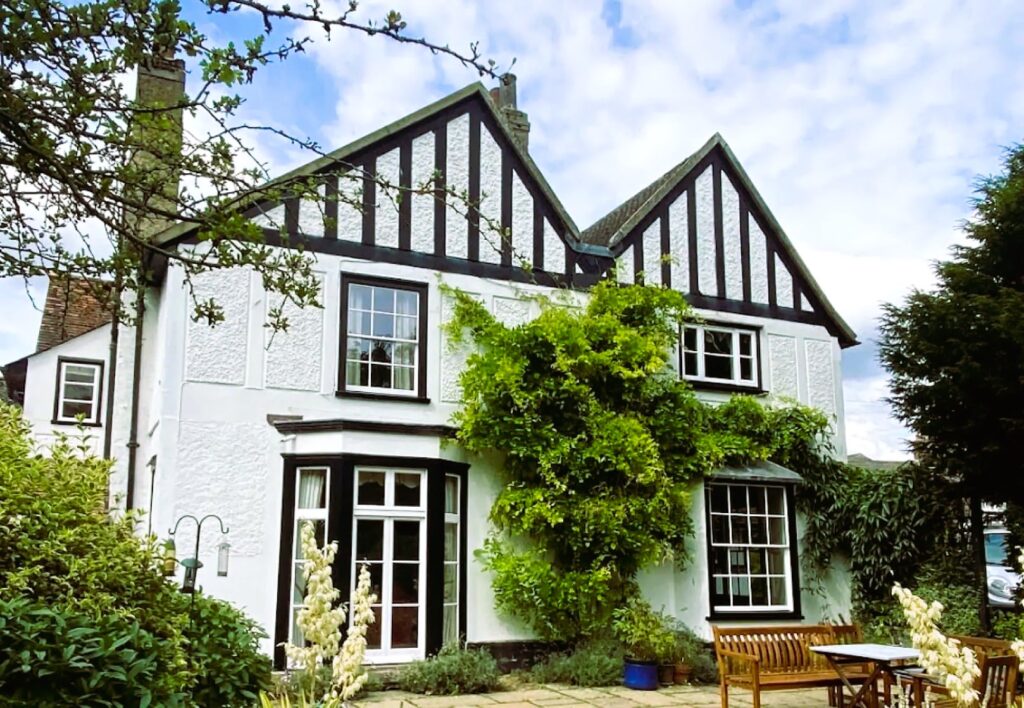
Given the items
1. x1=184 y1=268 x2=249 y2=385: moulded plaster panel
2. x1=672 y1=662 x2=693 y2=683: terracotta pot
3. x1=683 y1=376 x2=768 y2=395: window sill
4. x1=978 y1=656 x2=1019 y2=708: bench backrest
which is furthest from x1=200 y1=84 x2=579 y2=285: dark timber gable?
x1=978 y1=656 x2=1019 y2=708: bench backrest

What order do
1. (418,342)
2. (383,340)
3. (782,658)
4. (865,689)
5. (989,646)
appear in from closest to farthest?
(989,646), (865,689), (782,658), (383,340), (418,342)

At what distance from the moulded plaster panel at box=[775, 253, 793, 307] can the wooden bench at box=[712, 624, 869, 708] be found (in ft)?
21.3

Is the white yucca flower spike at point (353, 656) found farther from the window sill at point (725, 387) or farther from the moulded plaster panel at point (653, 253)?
the moulded plaster panel at point (653, 253)

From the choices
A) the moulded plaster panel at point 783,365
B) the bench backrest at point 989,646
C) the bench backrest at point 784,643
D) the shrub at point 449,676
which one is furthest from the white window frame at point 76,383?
the bench backrest at point 989,646

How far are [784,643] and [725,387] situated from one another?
5.24 metres

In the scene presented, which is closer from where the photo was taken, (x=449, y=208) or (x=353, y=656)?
(x=353, y=656)

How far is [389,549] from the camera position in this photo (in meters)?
11.1

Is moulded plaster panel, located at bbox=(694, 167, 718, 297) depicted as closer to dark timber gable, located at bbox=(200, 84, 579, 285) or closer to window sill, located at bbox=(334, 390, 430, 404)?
dark timber gable, located at bbox=(200, 84, 579, 285)

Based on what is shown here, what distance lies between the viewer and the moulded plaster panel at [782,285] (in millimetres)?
14945

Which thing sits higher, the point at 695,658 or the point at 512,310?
the point at 512,310

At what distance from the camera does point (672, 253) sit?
14211 mm

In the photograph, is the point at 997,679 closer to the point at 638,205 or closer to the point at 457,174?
the point at 457,174

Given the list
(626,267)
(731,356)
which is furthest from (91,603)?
(731,356)

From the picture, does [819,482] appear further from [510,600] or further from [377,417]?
[377,417]
